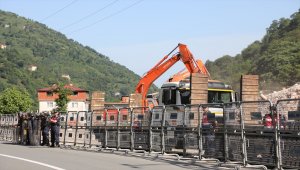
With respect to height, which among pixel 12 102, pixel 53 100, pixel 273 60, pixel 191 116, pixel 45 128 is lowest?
pixel 45 128

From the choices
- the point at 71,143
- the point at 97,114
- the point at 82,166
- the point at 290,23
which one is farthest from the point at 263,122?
the point at 290,23

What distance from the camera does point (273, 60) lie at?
11431 cm

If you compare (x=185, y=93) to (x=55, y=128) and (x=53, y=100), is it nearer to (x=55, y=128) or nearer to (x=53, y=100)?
(x=55, y=128)

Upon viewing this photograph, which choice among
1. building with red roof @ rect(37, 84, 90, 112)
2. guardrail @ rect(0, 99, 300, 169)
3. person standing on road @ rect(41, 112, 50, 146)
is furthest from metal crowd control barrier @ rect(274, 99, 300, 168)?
building with red roof @ rect(37, 84, 90, 112)

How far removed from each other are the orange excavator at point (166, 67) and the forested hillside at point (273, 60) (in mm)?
71727

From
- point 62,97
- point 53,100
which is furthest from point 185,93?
point 53,100

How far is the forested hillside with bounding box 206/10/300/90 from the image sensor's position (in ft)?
351

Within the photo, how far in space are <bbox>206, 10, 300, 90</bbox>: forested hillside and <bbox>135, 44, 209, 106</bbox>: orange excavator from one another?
71.7 metres

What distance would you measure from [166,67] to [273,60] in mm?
88053

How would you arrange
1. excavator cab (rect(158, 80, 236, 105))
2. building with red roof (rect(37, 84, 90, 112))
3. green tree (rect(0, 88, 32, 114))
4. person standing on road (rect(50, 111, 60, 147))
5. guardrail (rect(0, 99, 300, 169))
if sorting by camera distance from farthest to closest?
building with red roof (rect(37, 84, 90, 112)) < green tree (rect(0, 88, 32, 114)) < person standing on road (rect(50, 111, 60, 147)) < excavator cab (rect(158, 80, 236, 105)) < guardrail (rect(0, 99, 300, 169))

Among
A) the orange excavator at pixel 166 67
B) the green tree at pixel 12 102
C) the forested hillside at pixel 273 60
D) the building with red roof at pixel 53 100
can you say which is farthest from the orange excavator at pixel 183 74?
the building with red roof at pixel 53 100

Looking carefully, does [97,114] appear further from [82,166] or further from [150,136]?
[82,166]

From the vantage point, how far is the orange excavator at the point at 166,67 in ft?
96.6

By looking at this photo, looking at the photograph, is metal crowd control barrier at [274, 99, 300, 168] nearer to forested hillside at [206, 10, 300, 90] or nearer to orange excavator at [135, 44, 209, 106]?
orange excavator at [135, 44, 209, 106]
